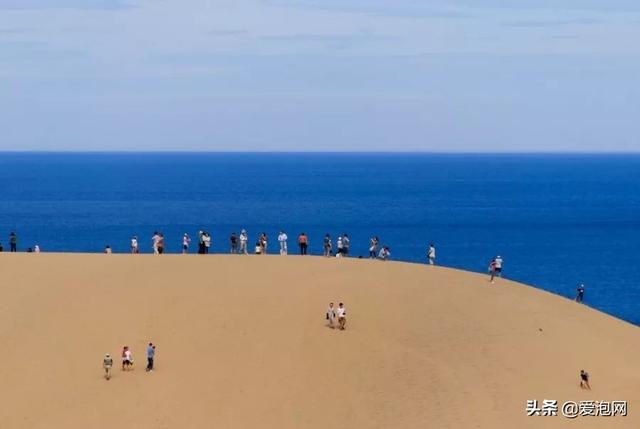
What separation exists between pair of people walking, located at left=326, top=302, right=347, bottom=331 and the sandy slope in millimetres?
383

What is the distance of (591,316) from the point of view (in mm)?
39438

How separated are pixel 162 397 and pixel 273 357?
14.2ft

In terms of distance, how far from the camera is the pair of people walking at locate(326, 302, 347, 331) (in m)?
34.3

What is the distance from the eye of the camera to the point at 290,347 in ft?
109

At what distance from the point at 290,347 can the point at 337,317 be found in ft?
8.14

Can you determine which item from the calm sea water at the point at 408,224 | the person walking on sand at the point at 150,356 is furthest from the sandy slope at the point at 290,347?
the calm sea water at the point at 408,224

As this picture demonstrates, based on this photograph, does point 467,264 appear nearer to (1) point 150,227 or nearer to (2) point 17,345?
(1) point 150,227

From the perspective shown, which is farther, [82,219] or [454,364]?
[82,219]

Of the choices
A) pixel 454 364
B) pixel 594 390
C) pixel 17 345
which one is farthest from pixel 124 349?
pixel 594 390

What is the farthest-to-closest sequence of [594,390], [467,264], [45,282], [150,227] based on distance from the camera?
[150,227] → [467,264] → [45,282] → [594,390]

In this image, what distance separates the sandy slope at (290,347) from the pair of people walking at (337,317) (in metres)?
0.38

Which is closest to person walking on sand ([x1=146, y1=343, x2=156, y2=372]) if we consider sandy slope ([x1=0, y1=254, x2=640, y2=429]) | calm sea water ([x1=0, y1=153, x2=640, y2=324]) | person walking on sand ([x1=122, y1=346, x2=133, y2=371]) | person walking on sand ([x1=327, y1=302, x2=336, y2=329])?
sandy slope ([x1=0, y1=254, x2=640, y2=429])

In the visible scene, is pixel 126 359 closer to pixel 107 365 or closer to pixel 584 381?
pixel 107 365

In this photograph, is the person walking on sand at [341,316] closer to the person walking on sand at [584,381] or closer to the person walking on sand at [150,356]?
the person walking on sand at [150,356]
